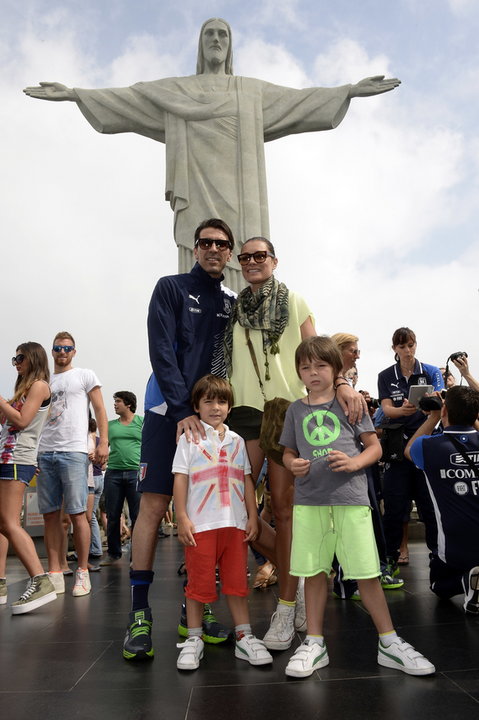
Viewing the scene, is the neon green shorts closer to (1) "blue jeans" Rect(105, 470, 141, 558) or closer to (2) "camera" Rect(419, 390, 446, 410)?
(2) "camera" Rect(419, 390, 446, 410)

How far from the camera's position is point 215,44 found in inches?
318

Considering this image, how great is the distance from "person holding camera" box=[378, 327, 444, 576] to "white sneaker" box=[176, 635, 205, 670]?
2.03 metres

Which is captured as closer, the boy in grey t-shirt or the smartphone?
the boy in grey t-shirt

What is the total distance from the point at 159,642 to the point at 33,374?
2005 millimetres

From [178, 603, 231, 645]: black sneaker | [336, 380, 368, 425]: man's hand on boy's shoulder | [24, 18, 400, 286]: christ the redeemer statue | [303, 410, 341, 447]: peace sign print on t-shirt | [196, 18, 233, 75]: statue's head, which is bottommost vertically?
[178, 603, 231, 645]: black sneaker

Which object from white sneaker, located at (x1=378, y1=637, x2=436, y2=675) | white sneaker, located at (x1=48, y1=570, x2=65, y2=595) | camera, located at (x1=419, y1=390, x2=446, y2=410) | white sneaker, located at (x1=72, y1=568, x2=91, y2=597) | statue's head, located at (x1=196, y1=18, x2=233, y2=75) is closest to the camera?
white sneaker, located at (x1=378, y1=637, x2=436, y2=675)

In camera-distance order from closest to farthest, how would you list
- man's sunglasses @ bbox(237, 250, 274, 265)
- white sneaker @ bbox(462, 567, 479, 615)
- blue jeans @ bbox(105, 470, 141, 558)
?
1. man's sunglasses @ bbox(237, 250, 274, 265)
2. white sneaker @ bbox(462, 567, 479, 615)
3. blue jeans @ bbox(105, 470, 141, 558)

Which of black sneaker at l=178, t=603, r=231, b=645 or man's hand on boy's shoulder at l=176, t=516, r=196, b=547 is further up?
man's hand on boy's shoulder at l=176, t=516, r=196, b=547

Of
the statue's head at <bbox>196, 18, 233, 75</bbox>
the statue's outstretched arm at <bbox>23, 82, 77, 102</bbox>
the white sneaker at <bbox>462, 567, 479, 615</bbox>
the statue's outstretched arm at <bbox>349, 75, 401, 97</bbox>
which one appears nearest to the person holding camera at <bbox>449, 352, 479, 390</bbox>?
the white sneaker at <bbox>462, 567, 479, 615</bbox>

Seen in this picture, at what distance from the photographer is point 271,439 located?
100 inches

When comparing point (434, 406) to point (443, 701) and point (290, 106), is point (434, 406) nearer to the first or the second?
point (443, 701)

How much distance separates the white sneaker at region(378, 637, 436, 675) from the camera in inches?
82.6

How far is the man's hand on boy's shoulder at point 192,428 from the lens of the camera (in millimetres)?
2496

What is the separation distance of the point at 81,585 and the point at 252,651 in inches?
85.6
